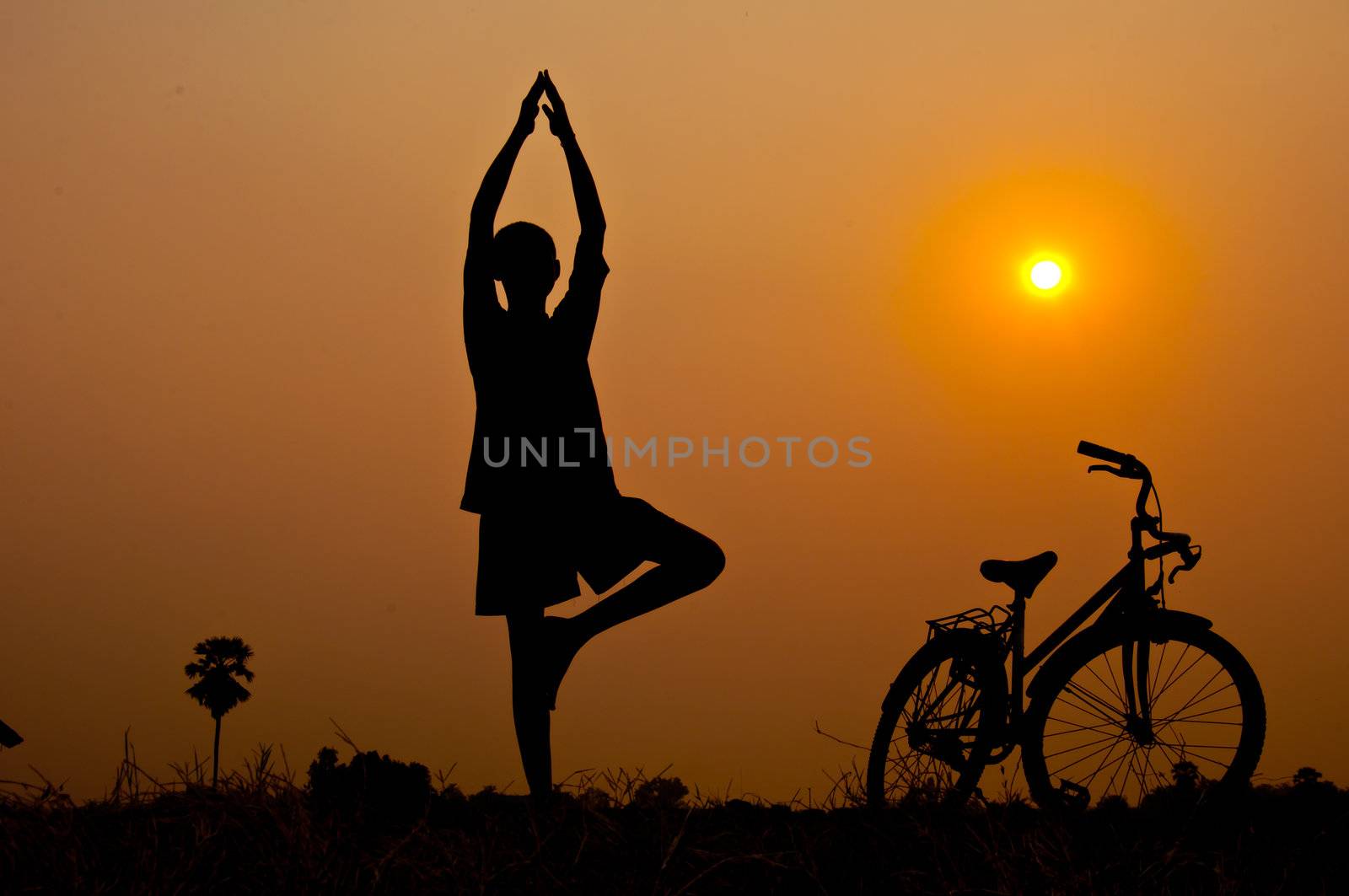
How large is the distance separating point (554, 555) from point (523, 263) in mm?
1417

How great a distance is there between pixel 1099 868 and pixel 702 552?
216 centimetres

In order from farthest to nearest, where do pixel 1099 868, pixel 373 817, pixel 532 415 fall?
pixel 532 415 < pixel 373 817 < pixel 1099 868

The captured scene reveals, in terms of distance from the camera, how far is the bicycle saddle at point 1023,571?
6.35 metres

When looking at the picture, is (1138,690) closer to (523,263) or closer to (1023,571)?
(1023,571)

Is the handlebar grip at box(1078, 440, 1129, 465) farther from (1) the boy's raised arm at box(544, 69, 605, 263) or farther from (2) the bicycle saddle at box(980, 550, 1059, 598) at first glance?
(1) the boy's raised arm at box(544, 69, 605, 263)

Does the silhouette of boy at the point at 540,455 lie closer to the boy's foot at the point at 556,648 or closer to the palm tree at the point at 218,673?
the boy's foot at the point at 556,648

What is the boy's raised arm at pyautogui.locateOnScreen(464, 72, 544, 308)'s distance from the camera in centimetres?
619

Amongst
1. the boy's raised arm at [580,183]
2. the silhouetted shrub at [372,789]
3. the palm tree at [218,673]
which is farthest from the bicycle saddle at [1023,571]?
the palm tree at [218,673]

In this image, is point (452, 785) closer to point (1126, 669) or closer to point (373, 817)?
point (373, 817)

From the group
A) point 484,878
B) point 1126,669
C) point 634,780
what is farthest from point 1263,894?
point 484,878

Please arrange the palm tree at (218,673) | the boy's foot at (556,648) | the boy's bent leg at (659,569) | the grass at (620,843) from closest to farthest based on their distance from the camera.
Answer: the grass at (620,843), the boy's bent leg at (659,569), the boy's foot at (556,648), the palm tree at (218,673)

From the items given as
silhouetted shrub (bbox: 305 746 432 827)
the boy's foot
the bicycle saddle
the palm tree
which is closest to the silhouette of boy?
the boy's foot

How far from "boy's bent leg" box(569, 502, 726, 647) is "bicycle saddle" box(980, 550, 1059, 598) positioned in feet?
4.39

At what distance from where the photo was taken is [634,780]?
610cm
